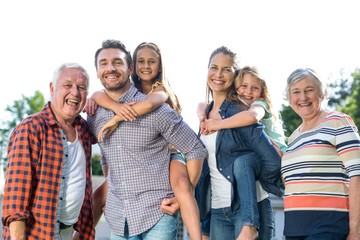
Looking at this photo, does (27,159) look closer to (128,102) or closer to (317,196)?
(128,102)

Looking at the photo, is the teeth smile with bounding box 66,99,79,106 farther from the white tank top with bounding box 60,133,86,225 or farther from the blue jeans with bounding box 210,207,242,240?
the blue jeans with bounding box 210,207,242,240

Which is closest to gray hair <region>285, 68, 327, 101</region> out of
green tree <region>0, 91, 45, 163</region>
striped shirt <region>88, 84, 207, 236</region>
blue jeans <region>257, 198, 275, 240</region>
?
striped shirt <region>88, 84, 207, 236</region>

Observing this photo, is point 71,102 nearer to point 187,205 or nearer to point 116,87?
point 116,87

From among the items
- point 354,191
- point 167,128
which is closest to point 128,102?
point 167,128

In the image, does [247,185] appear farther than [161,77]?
No

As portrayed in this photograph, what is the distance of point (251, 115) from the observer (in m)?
4.93

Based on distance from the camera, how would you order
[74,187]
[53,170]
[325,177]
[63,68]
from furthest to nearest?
[63,68] → [74,187] → [53,170] → [325,177]

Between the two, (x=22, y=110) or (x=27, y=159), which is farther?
(x=22, y=110)

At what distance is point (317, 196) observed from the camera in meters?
4.25

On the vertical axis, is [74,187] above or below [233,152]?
below

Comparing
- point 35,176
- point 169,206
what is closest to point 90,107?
point 35,176

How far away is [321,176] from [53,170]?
185 centimetres

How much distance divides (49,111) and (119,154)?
1.99 ft

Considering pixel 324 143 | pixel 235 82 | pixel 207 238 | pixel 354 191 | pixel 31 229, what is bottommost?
pixel 207 238
